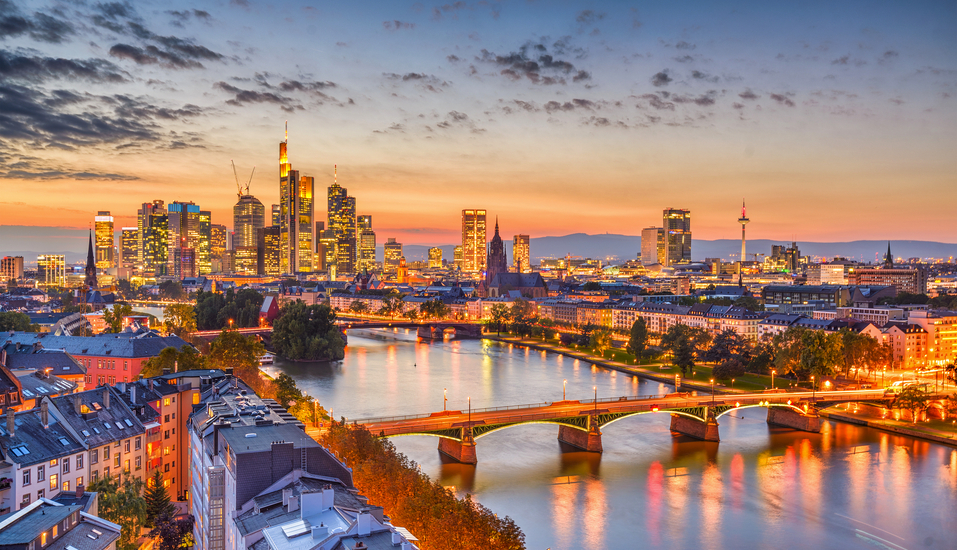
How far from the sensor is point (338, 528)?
1220 cm

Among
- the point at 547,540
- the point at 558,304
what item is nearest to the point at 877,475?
the point at 547,540

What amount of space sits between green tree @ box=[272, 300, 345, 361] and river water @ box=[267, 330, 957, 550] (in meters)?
13.6

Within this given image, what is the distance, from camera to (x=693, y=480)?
89.3 ft

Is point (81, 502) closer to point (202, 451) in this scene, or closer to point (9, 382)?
point (202, 451)

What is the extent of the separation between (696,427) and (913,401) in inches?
461

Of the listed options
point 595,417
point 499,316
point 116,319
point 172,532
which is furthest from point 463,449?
point 499,316

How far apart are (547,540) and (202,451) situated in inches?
382

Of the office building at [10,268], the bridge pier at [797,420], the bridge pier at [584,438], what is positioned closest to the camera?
the bridge pier at [584,438]

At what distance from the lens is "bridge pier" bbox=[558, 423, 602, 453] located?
1200 inches

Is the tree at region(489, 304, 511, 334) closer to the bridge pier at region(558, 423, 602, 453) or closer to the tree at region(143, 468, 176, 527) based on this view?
the bridge pier at region(558, 423, 602, 453)

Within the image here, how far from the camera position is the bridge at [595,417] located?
2839cm

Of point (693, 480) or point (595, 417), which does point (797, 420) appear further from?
point (595, 417)

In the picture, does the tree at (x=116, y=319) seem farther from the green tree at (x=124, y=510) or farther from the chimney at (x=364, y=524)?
the chimney at (x=364, y=524)

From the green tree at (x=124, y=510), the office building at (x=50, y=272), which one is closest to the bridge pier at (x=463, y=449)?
the green tree at (x=124, y=510)
